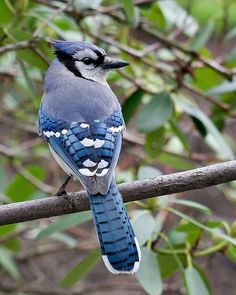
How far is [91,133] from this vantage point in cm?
A: 253

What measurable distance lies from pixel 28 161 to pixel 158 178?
2445 mm

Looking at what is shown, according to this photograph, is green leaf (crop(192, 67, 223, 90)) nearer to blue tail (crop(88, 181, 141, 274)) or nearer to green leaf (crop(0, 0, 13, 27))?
green leaf (crop(0, 0, 13, 27))

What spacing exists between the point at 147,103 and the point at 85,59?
1.32 feet

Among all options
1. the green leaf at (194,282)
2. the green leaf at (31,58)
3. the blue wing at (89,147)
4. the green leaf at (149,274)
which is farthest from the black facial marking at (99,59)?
the green leaf at (194,282)

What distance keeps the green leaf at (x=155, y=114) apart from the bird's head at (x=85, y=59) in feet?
0.85

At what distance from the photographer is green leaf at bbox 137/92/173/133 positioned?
3.15 meters

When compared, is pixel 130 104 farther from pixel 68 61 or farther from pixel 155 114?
pixel 68 61

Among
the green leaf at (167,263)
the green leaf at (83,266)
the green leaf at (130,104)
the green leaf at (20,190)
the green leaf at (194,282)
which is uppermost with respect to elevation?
the green leaf at (194,282)

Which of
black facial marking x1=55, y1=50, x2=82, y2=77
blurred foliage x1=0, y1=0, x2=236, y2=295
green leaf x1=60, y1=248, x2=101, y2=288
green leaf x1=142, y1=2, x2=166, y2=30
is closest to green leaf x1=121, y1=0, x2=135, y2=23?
blurred foliage x1=0, y1=0, x2=236, y2=295

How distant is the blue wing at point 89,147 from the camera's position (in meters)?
2.37

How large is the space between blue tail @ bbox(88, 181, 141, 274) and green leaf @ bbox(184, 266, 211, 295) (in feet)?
1.20

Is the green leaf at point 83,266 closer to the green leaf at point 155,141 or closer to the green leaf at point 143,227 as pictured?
the green leaf at point 143,227

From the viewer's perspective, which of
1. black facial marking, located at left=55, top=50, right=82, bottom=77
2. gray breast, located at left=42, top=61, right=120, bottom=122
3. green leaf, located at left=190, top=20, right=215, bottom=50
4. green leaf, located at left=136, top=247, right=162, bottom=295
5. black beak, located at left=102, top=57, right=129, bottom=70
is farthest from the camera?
green leaf, located at left=190, top=20, right=215, bottom=50

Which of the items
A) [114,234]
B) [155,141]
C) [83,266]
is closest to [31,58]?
[155,141]
